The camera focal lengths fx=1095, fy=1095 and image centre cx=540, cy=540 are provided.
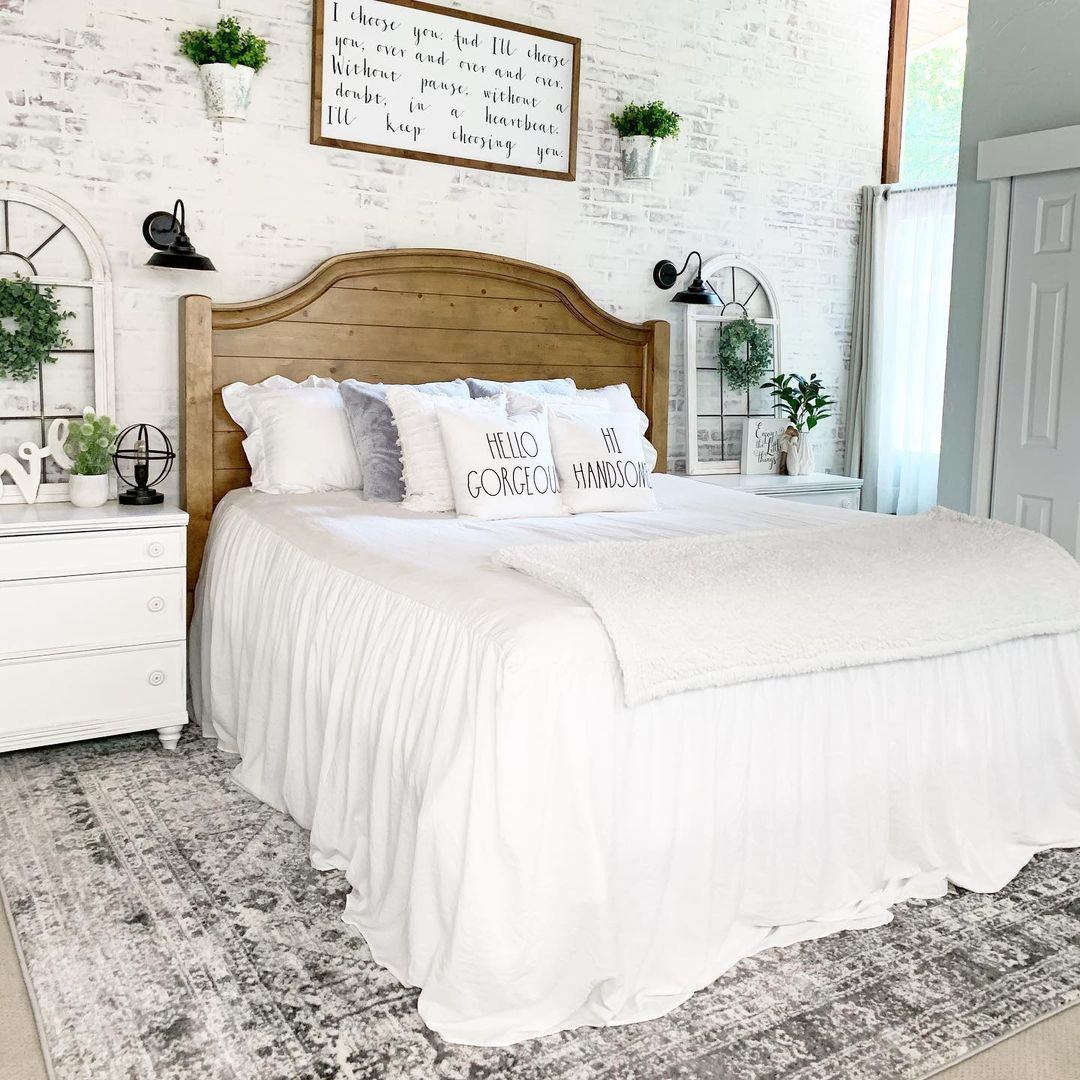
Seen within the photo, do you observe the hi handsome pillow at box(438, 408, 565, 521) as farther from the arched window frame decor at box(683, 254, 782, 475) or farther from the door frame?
the door frame

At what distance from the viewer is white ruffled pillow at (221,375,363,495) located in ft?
11.6

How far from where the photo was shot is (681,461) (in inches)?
190

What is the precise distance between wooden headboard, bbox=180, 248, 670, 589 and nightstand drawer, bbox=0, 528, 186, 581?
1.33 feet

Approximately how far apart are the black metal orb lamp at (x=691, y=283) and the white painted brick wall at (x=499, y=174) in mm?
62

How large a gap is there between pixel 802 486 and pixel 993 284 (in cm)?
108

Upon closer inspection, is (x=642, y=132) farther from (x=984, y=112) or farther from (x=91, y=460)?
(x=91, y=460)

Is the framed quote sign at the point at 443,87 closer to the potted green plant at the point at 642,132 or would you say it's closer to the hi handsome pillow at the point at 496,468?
the potted green plant at the point at 642,132

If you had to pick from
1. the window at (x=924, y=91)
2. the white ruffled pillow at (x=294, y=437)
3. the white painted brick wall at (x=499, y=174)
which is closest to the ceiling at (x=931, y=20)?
the window at (x=924, y=91)

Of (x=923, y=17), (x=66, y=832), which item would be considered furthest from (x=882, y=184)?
(x=66, y=832)

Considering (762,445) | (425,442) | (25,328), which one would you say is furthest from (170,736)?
(762,445)

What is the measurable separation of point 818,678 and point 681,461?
2635 mm

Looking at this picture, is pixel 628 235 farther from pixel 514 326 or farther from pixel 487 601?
pixel 487 601

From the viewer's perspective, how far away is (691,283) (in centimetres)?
468

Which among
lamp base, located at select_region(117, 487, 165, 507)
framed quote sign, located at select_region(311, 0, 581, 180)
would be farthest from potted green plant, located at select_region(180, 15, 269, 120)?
lamp base, located at select_region(117, 487, 165, 507)
